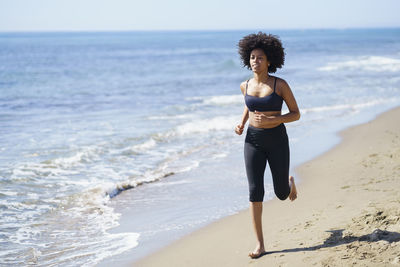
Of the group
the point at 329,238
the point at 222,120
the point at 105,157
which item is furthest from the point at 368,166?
the point at 222,120

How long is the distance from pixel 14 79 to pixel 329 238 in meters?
27.7

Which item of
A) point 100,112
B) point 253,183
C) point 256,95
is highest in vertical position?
point 256,95

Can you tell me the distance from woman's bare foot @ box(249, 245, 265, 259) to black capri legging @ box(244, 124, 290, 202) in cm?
43

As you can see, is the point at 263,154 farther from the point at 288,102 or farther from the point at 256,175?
the point at 288,102

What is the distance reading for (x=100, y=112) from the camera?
16578 mm

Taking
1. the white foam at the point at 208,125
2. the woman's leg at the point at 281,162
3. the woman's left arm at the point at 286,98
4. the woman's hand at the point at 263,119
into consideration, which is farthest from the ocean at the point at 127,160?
the woman's left arm at the point at 286,98

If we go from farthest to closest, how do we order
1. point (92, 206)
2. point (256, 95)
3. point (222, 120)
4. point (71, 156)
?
point (222, 120)
point (71, 156)
point (92, 206)
point (256, 95)

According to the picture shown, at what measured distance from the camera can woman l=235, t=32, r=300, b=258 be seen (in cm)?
423

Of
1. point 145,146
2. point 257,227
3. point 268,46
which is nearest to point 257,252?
point 257,227

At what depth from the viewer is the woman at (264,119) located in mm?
4227

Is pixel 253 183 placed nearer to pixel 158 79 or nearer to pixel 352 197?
pixel 352 197

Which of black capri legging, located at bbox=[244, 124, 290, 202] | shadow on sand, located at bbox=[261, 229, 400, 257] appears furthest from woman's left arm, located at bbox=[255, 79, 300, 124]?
shadow on sand, located at bbox=[261, 229, 400, 257]

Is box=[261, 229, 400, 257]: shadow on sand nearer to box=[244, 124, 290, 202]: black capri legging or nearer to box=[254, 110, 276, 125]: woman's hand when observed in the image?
box=[244, 124, 290, 202]: black capri legging

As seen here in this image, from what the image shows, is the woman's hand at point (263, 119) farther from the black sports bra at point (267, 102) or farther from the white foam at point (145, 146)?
the white foam at point (145, 146)
